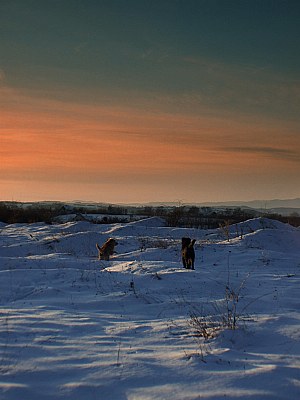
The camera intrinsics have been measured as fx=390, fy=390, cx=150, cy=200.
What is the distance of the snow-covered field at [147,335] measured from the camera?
3186 millimetres

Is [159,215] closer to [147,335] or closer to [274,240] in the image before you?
[274,240]

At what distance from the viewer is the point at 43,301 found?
21.5 ft

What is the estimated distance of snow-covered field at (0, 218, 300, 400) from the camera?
3186 mm

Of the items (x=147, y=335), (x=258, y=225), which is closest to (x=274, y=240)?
(x=258, y=225)

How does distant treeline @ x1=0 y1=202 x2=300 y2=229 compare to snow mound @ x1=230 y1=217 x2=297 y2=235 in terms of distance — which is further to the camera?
distant treeline @ x1=0 y1=202 x2=300 y2=229

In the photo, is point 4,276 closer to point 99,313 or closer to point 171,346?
point 99,313

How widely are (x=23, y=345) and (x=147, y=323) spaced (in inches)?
65.6

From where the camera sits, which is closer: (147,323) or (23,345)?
(23,345)

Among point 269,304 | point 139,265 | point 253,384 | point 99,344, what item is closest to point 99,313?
point 99,344

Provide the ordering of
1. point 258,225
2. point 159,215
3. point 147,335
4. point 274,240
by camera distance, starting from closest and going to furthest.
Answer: point 147,335
point 274,240
point 258,225
point 159,215

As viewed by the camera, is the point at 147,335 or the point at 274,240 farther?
the point at 274,240

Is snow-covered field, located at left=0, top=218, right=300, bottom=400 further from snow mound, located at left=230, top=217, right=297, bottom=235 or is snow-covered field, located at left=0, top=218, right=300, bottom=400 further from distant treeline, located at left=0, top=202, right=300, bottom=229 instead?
snow mound, located at left=230, top=217, right=297, bottom=235

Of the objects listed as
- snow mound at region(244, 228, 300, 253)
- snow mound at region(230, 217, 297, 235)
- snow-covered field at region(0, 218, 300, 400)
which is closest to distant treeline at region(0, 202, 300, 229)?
snow mound at region(230, 217, 297, 235)

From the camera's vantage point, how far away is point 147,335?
4.62 meters
